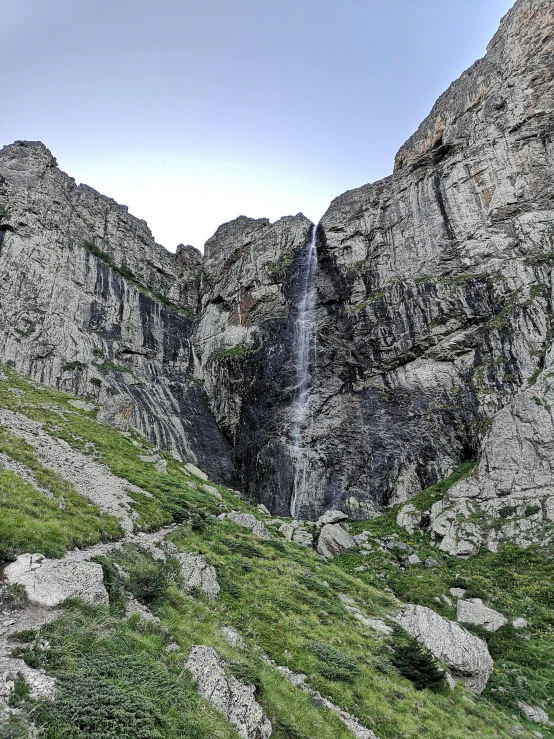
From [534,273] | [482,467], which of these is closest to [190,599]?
[482,467]

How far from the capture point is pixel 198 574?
584 inches

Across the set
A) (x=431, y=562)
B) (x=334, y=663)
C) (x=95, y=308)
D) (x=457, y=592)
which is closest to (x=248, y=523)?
(x=457, y=592)

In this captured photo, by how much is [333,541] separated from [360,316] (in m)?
29.4

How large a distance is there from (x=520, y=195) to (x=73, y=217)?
197 feet

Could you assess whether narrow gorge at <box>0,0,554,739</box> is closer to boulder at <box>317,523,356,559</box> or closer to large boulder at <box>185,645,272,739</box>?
large boulder at <box>185,645,272,739</box>

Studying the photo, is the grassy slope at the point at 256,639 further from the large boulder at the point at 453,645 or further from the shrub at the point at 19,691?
the large boulder at the point at 453,645

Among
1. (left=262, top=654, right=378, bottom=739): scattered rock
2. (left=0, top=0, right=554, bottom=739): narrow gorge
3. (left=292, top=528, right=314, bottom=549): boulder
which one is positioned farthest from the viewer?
(left=292, top=528, right=314, bottom=549): boulder

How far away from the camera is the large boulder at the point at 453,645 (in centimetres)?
1589

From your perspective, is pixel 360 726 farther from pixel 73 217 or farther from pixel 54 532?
pixel 73 217

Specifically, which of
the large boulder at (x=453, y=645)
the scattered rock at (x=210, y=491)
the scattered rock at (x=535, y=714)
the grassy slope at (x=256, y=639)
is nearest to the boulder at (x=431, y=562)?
the grassy slope at (x=256, y=639)

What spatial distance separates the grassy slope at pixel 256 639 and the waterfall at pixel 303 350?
1993cm

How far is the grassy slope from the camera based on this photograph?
24.4ft

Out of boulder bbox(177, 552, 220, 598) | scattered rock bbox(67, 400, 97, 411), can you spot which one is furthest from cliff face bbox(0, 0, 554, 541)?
boulder bbox(177, 552, 220, 598)

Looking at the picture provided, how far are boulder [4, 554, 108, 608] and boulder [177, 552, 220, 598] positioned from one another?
13.1 feet
